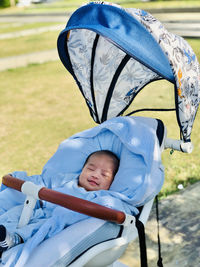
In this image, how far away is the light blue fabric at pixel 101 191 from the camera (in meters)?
2.31

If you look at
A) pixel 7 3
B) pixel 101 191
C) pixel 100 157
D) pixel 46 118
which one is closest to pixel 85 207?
pixel 101 191

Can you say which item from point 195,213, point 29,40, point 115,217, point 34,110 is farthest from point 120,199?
point 29,40

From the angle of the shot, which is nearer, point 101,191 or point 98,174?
point 101,191

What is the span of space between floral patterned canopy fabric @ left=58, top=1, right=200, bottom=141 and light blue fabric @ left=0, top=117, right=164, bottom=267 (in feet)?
0.94

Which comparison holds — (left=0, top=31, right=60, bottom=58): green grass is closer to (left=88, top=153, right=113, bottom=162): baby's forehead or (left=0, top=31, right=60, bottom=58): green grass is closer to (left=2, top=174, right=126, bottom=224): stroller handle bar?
(left=88, top=153, right=113, bottom=162): baby's forehead

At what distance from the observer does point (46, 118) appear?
6.66 m

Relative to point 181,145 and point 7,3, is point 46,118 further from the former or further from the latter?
point 7,3

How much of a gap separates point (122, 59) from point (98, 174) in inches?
37.8

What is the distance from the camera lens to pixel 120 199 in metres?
2.54

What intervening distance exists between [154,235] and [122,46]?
5.70ft

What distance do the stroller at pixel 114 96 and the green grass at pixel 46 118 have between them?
330mm

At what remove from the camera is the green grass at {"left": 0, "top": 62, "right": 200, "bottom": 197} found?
4.30 metres

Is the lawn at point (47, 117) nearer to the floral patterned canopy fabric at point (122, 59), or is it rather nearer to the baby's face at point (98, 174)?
the floral patterned canopy fabric at point (122, 59)

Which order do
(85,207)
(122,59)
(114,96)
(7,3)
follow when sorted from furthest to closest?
1. (7,3)
2. (114,96)
3. (122,59)
4. (85,207)
